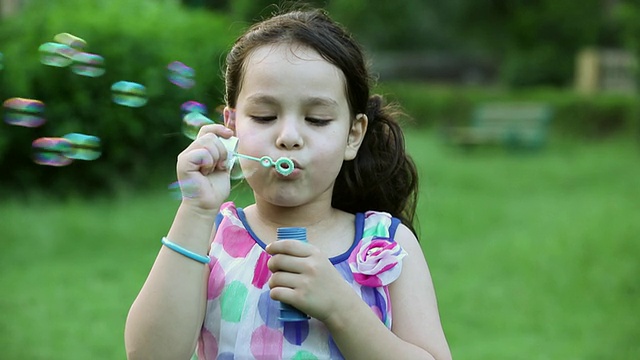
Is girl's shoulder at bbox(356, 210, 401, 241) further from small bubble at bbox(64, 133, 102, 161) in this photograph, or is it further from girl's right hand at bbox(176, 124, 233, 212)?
small bubble at bbox(64, 133, 102, 161)

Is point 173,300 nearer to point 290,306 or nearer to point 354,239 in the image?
point 290,306

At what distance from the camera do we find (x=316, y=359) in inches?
77.8

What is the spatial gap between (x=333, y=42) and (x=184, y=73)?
59 cm

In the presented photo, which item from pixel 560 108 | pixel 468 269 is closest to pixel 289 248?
pixel 468 269

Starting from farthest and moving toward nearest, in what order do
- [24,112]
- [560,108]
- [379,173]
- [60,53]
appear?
1. [560,108]
2. [24,112]
3. [60,53]
4. [379,173]

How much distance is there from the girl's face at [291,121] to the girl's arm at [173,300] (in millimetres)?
154

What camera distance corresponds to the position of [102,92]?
27.6ft

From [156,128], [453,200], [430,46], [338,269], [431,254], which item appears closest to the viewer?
[338,269]

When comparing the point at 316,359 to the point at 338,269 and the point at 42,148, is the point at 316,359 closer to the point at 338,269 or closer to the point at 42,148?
the point at 338,269

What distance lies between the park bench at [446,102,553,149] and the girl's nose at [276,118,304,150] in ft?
42.0

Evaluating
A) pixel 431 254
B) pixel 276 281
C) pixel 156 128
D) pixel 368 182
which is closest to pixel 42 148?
pixel 368 182

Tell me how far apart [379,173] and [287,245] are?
1.92ft

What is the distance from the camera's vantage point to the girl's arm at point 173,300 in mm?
1896

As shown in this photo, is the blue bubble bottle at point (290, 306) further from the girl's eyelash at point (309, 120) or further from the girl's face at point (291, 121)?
the girl's eyelash at point (309, 120)
